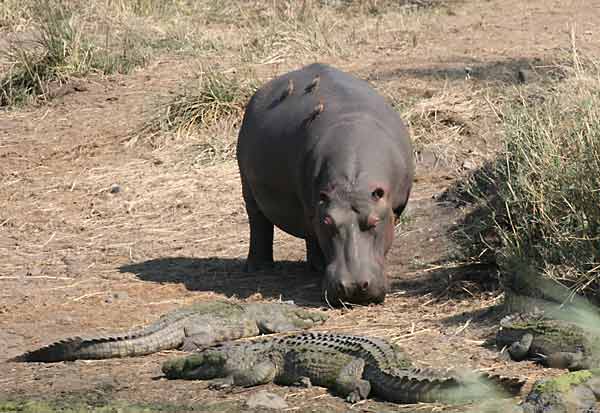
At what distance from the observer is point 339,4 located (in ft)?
62.4

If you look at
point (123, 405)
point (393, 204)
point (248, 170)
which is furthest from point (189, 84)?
point (123, 405)

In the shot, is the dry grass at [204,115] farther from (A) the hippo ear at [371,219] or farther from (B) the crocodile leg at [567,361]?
(B) the crocodile leg at [567,361]

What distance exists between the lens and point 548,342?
6.41 m

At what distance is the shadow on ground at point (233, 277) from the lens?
348 inches

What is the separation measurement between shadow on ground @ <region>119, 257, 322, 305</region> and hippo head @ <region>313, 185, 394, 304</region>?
446mm

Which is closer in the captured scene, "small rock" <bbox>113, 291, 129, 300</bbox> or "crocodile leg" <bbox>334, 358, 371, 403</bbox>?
"crocodile leg" <bbox>334, 358, 371, 403</bbox>

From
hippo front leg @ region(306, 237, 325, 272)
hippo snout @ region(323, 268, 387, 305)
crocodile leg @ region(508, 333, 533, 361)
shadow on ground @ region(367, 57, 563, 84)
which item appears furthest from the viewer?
shadow on ground @ region(367, 57, 563, 84)

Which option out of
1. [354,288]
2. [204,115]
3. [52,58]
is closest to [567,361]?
[354,288]

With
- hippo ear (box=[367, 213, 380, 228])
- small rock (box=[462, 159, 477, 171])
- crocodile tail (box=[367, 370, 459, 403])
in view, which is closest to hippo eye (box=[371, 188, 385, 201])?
hippo ear (box=[367, 213, 380, 228])

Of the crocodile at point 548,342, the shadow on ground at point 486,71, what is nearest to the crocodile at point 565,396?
the crocodile at point 548,342

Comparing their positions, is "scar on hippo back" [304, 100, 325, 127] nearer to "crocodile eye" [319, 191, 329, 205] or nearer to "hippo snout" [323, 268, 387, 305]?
"crocodile eye" [319, 191, 329, 205]

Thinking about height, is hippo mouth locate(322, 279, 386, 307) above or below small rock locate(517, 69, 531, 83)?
below

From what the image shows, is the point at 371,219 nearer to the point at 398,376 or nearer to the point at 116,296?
the point at 116,296

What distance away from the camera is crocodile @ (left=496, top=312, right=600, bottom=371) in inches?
244
